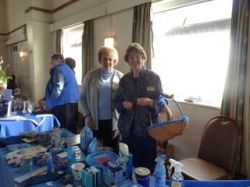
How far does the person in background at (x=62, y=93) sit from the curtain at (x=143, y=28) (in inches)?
39.6

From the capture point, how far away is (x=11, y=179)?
1.29 m

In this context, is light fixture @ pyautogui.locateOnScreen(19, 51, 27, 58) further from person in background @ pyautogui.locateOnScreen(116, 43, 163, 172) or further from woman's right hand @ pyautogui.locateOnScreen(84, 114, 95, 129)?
person in background @ pyautogui.locateOnScreen(116, 43, 163, 172)

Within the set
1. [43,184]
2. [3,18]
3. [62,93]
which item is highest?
[3,18]

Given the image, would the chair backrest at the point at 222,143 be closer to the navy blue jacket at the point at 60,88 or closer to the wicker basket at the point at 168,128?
the wicker basket at the point at 168,128

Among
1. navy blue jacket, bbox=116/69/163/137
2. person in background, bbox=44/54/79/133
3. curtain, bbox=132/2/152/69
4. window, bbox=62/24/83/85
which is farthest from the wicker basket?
window, bbox=62/24/83/85

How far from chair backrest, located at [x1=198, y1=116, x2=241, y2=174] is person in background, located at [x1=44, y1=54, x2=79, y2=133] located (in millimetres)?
1711

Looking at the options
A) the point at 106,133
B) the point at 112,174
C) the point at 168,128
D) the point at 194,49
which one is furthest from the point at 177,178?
the point at 194,49

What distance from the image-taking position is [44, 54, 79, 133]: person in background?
2779mm

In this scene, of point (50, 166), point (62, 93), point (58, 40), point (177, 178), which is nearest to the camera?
point (177, 178)

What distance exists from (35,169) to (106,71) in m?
0.97

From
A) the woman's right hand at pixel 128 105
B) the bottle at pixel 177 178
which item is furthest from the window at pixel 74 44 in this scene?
the bottle at pixel 177 178

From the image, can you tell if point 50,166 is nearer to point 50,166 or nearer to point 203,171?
point 50,166

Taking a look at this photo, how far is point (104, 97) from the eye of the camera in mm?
1979

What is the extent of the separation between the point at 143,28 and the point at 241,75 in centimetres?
141
